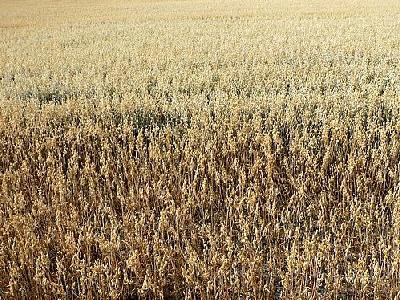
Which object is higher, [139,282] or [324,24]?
[324,24]

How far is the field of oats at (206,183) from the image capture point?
3643 mm

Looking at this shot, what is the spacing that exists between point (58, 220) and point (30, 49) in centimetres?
1178

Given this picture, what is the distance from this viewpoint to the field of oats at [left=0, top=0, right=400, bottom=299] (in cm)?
364

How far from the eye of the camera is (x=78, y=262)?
3.73m

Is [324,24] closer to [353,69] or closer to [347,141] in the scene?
[353,69]

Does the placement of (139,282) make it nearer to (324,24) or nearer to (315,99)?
(315,99)

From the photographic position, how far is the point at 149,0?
37.3 m

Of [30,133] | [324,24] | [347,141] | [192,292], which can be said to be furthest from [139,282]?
[324,24]

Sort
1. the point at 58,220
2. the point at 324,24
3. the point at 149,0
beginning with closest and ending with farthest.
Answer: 1. the point at 58,220
2. the point at 324,24
3. the point at 149,0

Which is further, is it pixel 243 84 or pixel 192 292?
pixel 243 84

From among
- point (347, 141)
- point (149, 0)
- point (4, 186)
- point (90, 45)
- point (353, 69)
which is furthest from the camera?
point (149, 0)

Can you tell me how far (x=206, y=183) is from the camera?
5.04 meters

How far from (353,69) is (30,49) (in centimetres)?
996

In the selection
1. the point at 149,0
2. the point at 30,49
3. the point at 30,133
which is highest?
the point at 149,0
